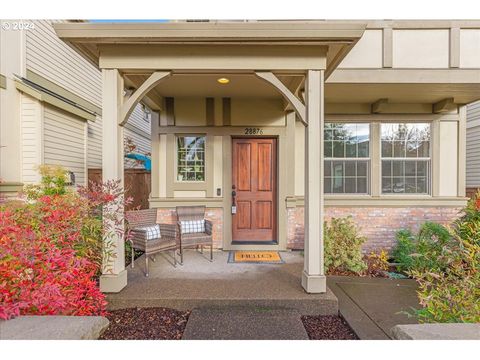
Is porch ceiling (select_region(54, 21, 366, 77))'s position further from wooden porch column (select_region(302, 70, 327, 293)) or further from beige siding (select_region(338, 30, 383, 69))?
beige siding (select_region(338, 30, 383, 69))

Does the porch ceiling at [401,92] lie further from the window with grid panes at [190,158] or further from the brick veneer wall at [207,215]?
the brick veneer wall at [207,215]

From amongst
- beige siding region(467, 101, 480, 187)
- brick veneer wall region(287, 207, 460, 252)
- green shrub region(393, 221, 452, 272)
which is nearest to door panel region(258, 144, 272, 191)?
brick veneer wall region(287, 207, 460, 252)

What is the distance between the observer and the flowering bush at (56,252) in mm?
2146

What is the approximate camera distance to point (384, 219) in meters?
5.21

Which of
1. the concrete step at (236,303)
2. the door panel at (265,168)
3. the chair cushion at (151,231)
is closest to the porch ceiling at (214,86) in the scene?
the door panel at (265,168)

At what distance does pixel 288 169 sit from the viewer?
5082 millimetres

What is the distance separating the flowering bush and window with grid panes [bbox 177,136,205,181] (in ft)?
6.67

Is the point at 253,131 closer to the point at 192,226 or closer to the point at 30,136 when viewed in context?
the point at 192,226

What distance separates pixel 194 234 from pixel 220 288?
4.21ft

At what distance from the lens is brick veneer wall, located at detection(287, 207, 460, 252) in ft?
17.0

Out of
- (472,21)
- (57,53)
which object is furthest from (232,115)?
(57,53)

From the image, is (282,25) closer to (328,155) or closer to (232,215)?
(328,155)

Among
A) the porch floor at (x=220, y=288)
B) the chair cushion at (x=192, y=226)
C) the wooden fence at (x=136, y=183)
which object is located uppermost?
the wooden fence at (x=136, y=183)

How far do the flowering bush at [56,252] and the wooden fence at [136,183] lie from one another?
2948 millimetres
